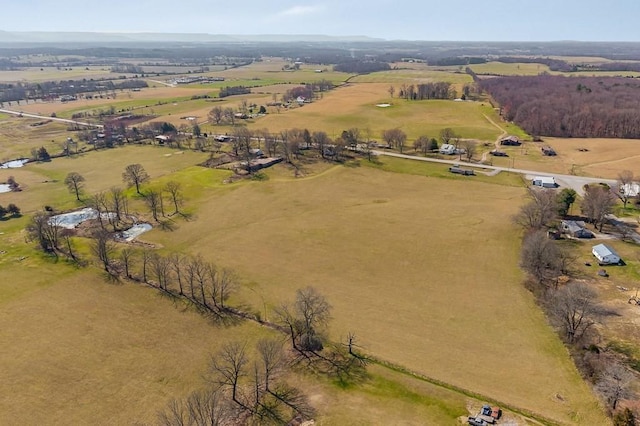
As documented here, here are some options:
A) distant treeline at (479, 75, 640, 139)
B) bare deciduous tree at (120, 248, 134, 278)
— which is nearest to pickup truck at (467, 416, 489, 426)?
bare deciduous tree at (120, 248, 134, 278)

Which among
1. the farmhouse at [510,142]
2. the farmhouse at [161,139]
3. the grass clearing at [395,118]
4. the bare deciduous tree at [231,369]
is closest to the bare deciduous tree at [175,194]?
the farmhouse at [161,139]

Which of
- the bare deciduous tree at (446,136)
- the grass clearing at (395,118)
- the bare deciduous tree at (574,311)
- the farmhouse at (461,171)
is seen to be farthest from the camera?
the grass clearing at (395,118)

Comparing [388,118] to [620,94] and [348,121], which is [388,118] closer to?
[348,121]

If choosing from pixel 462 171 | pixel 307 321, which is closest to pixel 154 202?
pixel 307 321

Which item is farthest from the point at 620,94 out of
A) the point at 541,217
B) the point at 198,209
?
the point at 198,209

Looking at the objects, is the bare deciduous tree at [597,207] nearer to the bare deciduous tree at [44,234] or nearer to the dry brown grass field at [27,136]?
the bare deciduous tree at [44,234]

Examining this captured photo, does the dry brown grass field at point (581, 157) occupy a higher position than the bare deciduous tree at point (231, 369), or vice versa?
the dry brown grass field at point (581, 157)
